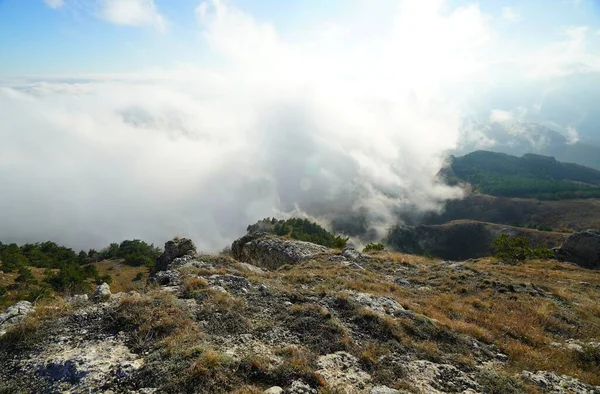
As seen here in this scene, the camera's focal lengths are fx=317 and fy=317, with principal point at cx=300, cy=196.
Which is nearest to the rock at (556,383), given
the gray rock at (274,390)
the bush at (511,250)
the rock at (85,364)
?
the gray rock at (274,390)

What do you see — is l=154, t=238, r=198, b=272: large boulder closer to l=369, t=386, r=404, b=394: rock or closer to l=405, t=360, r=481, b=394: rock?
l=405, t=360, r=481, b=394: rock

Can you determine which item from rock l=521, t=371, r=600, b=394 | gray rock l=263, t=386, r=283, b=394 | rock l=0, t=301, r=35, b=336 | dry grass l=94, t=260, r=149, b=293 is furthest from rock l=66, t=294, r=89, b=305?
dry grass l=94, t=260, r=149, b=293

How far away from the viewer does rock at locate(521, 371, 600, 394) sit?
11906mm

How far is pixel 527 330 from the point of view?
1758cm

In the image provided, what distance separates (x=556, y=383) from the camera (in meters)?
12.3

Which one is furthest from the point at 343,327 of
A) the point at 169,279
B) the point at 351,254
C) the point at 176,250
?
the point at 351,254

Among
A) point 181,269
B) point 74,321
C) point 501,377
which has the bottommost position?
point 501,377

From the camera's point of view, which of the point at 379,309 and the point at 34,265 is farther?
the point at 34,265

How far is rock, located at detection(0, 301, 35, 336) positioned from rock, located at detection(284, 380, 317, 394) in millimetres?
11007

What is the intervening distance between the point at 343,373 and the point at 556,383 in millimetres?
8507

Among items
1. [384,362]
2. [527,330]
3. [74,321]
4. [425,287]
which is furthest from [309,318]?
[425,287]

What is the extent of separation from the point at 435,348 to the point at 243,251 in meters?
37.4

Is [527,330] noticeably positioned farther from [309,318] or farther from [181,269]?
[181,269]

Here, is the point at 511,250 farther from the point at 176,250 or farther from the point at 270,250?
the point at 176,250
